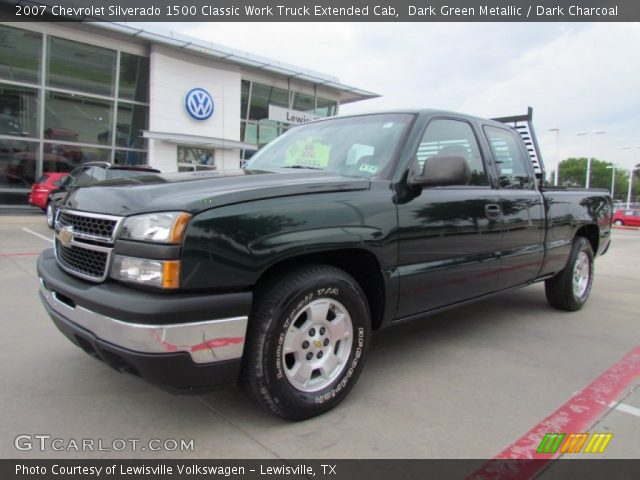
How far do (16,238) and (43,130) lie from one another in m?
8.41

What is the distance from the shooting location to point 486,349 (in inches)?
150

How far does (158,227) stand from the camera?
6.85 ft

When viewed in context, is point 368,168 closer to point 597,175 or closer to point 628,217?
point 628,217

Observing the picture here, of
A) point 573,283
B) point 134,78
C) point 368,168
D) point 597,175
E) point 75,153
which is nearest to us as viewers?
point 368,168

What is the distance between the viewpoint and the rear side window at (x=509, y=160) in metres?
3.97

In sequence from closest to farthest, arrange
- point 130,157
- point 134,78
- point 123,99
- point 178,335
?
point 178,335, point 123,99, point 134,78, point 130,157

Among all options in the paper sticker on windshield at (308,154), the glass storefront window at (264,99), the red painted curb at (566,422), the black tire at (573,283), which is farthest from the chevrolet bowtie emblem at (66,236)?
the glass storefront window at (264,99)

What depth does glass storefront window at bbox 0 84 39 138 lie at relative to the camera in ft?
51.0

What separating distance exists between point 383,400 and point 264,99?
2068 centimetres

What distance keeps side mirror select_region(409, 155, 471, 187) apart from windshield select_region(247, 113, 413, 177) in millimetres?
279

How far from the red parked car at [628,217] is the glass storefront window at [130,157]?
2618 cm

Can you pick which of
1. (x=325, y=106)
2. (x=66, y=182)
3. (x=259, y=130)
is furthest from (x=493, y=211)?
(x=325, y=106)
